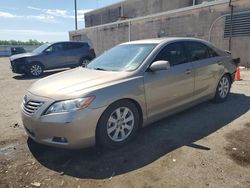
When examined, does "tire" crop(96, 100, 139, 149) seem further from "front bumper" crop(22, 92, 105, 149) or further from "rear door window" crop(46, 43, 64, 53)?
"rear door window" crop(46, 43, 64, 53)

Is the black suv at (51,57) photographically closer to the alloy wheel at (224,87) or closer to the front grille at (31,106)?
the alloy wheel at (224,87)

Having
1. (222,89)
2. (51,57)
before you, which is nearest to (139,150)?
(222,89)

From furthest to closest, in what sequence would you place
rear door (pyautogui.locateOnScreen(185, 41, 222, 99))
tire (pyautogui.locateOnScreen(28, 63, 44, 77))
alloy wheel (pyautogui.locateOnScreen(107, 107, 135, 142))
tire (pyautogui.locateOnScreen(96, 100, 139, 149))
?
tire (pyautogui.locateOnScreen(28, 63, 44, 77))
rear door (pyautogui.locateOnScreen(185, 41, 222, 99))
alloy wheel (pyautogui.locateOnScreen(107, 107, 135, 142))
tire (pyautogui.locateOnScreen(96, 100, 139, 149))

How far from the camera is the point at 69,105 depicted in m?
3.02

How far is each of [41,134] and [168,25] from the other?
14727 mm

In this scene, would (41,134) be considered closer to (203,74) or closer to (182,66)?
(182,66)

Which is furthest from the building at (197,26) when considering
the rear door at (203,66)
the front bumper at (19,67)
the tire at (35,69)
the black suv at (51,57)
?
the front bumper at (19,67)

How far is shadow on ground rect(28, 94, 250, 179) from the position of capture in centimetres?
301

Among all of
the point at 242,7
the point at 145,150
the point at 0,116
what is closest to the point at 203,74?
the point at 145,150

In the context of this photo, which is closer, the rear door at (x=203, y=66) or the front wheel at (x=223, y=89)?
the rear door at (x=203, y=66)

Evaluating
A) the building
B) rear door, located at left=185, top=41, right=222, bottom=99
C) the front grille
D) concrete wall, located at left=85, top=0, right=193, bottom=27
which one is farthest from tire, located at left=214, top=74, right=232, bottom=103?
concrete wall, located at left=85, top=0, right=193, bottom=27

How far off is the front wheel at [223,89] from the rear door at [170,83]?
1200 millimetres

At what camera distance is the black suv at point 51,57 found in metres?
11.1

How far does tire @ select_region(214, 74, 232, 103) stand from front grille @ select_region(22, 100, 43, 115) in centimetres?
398
